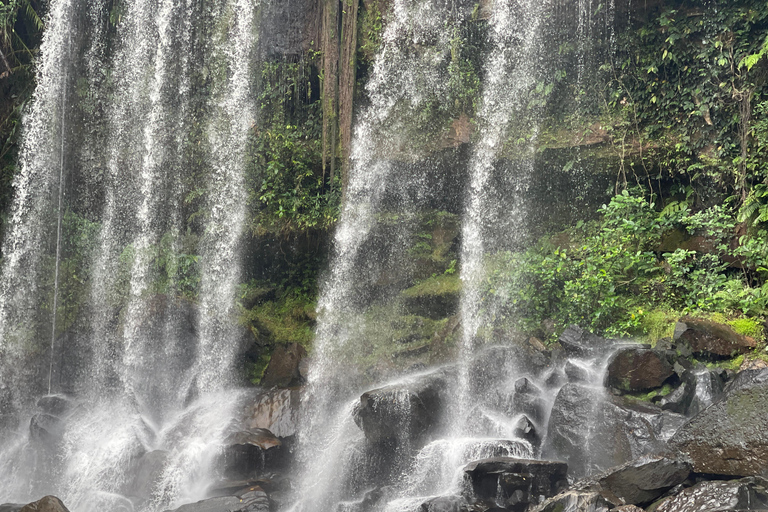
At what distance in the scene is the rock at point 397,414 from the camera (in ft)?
29.3

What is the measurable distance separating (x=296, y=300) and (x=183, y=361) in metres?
2.49

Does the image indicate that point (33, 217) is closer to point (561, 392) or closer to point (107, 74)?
point (107, 74)

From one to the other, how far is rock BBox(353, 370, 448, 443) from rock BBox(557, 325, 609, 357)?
2.09 m

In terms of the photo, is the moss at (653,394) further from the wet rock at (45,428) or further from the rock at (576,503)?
the wet rock at (45,428)

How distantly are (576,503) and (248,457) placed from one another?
5127mm

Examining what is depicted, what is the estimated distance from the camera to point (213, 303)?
13070 millimetres

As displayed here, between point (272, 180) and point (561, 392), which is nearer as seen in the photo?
point (561, 392)

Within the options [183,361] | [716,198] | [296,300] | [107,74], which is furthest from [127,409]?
[716,198]

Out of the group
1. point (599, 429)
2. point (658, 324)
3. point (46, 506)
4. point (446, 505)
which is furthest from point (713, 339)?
point (46, 506)

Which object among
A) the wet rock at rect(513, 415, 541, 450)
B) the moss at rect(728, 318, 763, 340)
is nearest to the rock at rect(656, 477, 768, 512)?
the wet rock at rect(513, 415, 541, 450)

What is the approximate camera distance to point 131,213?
14.1 meters

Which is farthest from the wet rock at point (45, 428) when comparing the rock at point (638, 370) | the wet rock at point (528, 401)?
the rock at point (638, 370)

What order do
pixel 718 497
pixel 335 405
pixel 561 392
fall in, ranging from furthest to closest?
pixel 335 405
pixel 561 392
pixel 718 497

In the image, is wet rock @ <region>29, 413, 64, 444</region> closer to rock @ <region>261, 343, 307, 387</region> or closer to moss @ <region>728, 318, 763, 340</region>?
rock @ <region>261, 343, 307, 387</region>
